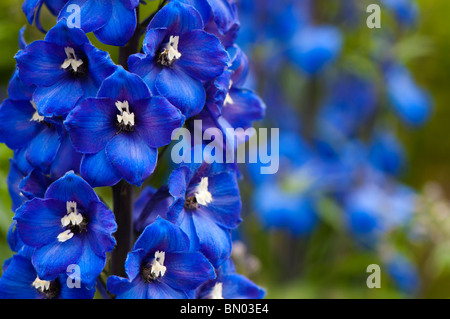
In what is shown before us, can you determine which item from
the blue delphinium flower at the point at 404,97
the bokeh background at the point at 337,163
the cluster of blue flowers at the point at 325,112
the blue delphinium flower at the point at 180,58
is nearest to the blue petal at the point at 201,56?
the blue delphinium flower at the point at 180,58

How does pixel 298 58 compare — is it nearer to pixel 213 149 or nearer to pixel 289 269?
pixel 289 269

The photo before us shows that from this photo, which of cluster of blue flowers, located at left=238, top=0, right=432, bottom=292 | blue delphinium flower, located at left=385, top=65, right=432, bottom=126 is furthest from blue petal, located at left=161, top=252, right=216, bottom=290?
blue delphinium flower, located at left=385, top=65, right=432, bottom=126

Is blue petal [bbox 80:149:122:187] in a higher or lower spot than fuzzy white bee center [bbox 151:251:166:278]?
higher

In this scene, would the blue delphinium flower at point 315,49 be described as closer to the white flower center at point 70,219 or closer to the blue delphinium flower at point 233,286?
the blue delphinium flower at point 233,286

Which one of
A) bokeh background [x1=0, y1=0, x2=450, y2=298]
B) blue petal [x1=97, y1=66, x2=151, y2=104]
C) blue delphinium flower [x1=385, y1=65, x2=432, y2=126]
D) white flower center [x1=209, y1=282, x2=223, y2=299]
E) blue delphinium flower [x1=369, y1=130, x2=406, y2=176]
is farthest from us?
blue delphinium flower [x1=369, y1=130, x2=406, y2=176]

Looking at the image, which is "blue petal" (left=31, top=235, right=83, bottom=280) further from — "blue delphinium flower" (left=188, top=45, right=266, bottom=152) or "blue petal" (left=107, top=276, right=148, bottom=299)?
"blue delphinium flower" (left=188, top=45, right=266, bottom=152)
